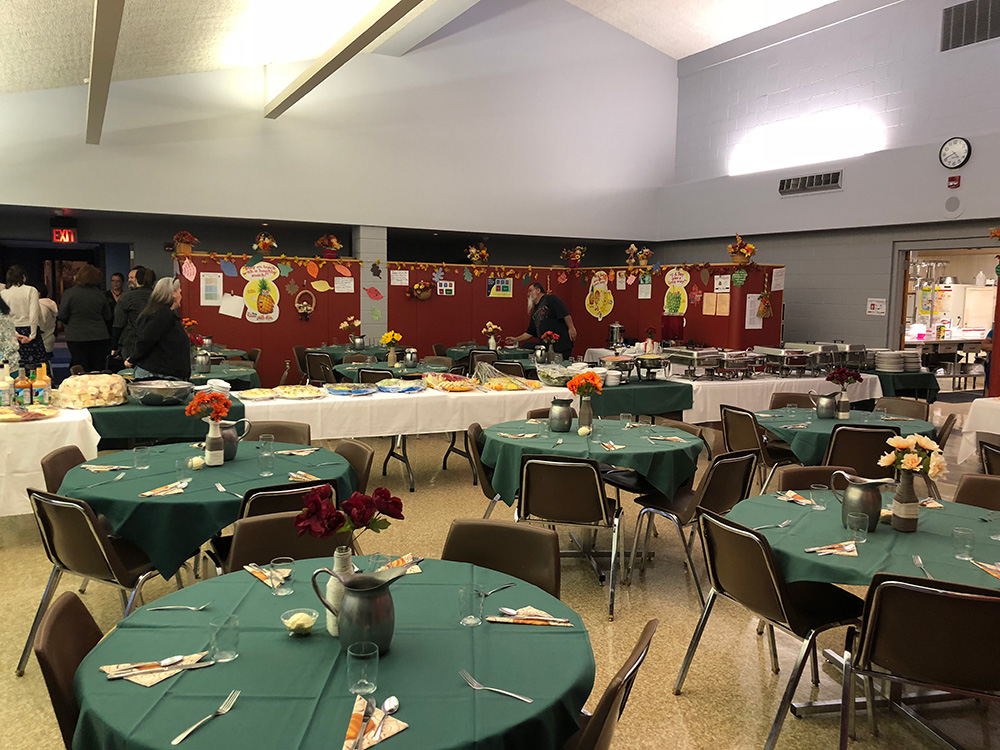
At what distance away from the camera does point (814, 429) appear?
5203 mm

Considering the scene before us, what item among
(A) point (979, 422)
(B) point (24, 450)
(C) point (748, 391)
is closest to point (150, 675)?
(B) point (24, 450)

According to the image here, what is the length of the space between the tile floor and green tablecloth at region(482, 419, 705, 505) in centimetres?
65

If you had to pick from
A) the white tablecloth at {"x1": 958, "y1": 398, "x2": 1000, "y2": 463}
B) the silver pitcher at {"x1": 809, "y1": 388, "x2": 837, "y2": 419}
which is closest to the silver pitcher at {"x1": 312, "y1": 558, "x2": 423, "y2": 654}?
the silver pitcher at {"x1": 809, "y1": 388, "x2": 837, "y2": 419}

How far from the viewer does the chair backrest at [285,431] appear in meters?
4.66

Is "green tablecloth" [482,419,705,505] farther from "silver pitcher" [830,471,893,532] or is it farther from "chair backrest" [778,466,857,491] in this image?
"silver pitcher" [830,471,893,532]

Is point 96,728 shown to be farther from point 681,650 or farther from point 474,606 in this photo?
point 681,650

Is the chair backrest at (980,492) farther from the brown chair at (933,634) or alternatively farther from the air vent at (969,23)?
the air vent at (969,23)

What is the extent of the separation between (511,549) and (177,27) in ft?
23.7

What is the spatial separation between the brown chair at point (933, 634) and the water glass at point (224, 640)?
1909 mm

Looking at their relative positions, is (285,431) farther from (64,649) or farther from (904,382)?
(904,382)

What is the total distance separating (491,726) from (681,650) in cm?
220

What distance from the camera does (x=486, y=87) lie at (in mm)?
12062

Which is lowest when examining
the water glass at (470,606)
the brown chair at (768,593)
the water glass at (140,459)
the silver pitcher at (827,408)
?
the brown chair at (768,593)

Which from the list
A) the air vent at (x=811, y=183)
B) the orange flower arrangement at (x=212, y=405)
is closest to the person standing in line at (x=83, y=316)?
the orange flower arrangement at (x=212, y=405)
